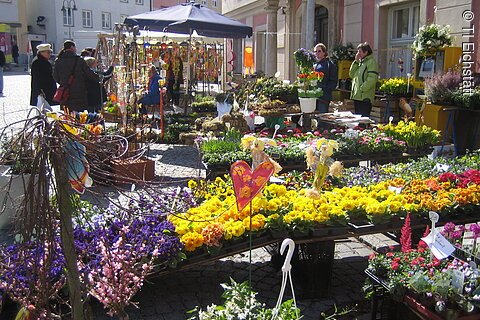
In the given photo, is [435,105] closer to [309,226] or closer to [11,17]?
[309,226]

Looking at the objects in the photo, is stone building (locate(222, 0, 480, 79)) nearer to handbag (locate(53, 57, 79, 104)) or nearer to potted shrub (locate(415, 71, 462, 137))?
potted shrub (locate(415, 71, 462, 137))

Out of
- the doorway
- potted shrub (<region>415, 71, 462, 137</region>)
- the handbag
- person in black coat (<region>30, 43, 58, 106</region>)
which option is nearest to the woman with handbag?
the handbag

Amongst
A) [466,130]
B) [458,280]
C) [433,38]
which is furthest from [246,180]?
[433,38]

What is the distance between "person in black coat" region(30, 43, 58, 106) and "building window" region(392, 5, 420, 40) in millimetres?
7461

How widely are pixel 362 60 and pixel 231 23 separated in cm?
362

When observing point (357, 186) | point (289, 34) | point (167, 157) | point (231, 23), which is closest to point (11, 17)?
point (289, 34)

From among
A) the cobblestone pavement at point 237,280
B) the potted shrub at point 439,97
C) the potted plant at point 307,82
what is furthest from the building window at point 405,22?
the cobblestone pavement at point 237,280

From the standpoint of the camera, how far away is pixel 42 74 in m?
9.28

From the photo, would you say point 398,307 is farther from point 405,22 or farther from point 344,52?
point 344,52

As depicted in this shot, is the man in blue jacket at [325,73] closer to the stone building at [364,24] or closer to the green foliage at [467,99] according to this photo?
the green foliage at [467,99]

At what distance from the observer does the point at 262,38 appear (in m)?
23.0

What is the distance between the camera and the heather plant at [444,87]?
29.0 ft

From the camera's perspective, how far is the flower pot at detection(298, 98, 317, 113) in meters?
8.23

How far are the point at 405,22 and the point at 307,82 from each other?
5193 millimetres
